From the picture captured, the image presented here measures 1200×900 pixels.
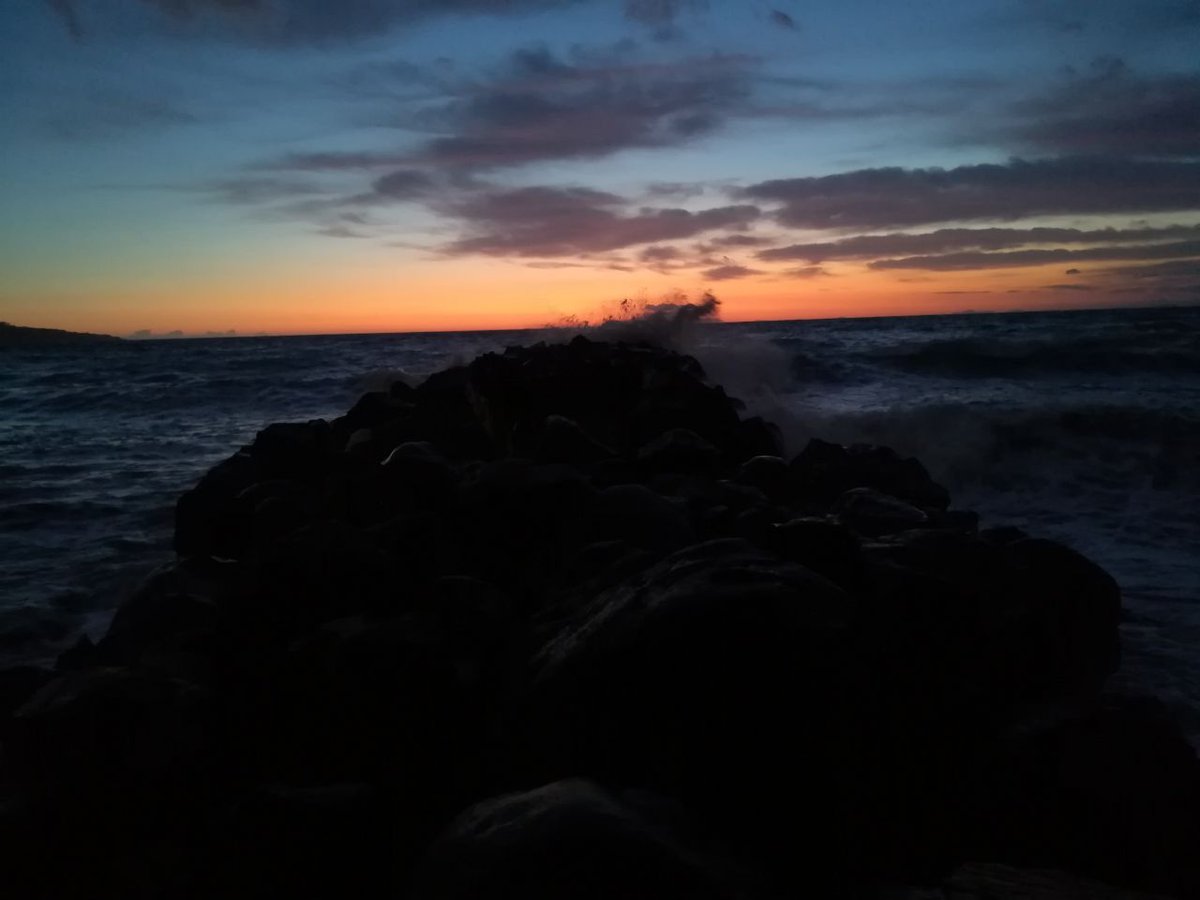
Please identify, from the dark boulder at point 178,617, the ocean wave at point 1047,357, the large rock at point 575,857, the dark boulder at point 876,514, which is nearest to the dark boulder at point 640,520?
the dark boulder at point 876,514

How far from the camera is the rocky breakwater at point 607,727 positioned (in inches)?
82.7

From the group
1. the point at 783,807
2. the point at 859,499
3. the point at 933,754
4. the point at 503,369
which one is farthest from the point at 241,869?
the point at 503,369

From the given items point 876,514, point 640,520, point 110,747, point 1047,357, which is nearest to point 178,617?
point 110,747

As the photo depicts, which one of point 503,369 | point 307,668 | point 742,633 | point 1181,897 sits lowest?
point 1181,897

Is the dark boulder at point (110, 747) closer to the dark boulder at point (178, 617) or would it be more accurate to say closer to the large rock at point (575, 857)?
the dark boulder at point (178, 617)

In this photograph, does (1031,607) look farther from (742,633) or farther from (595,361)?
(595,361)

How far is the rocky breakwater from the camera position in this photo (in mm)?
2100

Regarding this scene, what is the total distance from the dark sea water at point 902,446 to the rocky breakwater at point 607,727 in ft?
4.79

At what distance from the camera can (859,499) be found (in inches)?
197

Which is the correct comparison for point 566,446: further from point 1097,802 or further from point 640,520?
point 1097,802

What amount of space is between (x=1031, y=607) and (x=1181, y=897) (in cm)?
145

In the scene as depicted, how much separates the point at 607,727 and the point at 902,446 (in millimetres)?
10471

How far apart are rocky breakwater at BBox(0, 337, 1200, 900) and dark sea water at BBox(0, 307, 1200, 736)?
1459 millimetres

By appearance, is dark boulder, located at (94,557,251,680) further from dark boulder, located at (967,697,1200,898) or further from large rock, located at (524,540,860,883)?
dark boulder, located at (967,697,1200,898)
